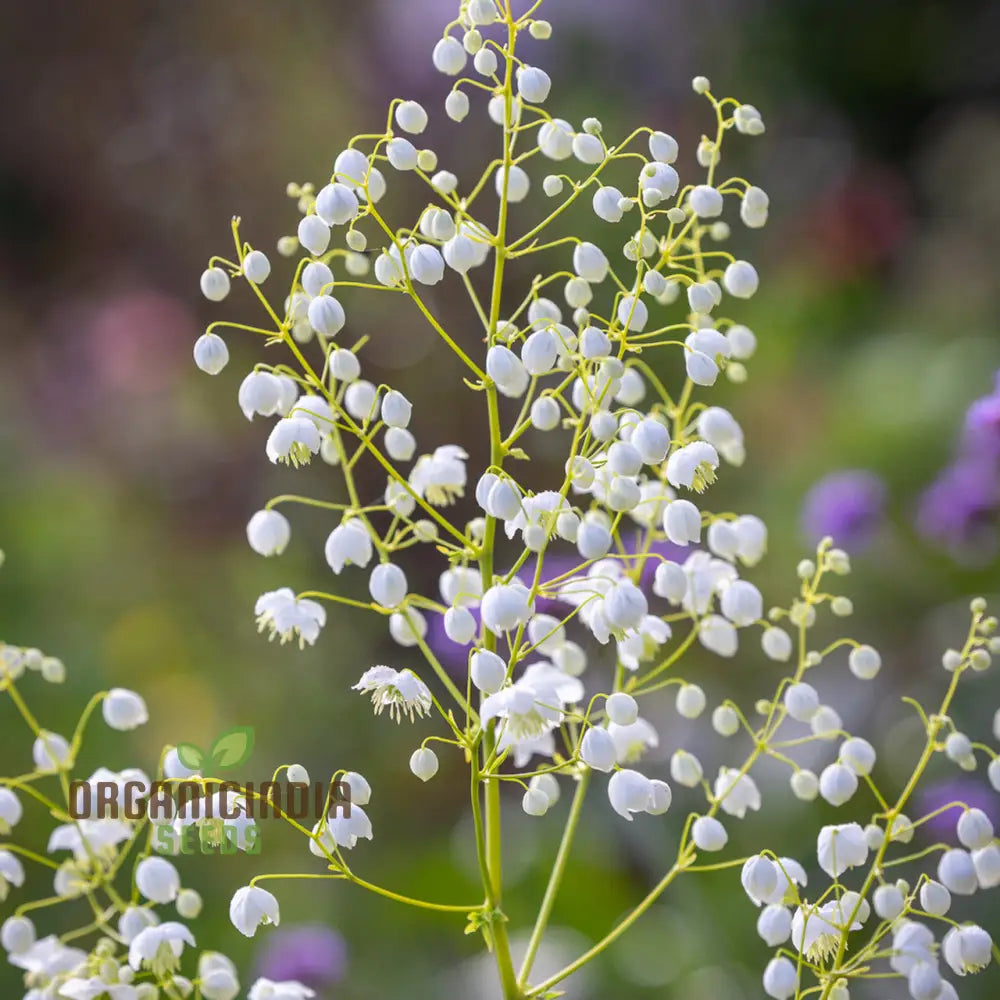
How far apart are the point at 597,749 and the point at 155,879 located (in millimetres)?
173

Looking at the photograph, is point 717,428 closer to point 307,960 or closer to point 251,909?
point 251,909

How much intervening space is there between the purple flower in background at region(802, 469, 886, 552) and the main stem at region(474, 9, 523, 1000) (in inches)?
25.0

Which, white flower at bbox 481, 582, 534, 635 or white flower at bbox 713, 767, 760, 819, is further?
white flower at bbox 713, 767, 760, 819

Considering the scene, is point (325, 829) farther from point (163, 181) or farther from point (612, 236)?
point (163, 181)

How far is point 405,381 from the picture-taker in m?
1.56

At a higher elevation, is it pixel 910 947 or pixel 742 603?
pixel 742 603

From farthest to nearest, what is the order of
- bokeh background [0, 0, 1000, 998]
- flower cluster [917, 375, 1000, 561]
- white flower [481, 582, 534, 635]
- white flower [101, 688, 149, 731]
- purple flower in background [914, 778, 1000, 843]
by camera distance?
bokeh background [0, 0, 1000, 998] → flower cluster [917, 375, 1000, 561] → purple flower in background [914, 778, 1000, 843] → white flower [101, 688, 149, 731] → white flower [481, 582, 534, 635]

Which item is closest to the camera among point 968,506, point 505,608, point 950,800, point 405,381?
point 505,608

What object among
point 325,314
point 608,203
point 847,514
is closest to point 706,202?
point 608,203

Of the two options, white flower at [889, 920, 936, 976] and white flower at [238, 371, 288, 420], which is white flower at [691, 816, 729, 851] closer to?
white flower at [889, 920, 936, 976]

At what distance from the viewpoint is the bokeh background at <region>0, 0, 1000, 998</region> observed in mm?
1008

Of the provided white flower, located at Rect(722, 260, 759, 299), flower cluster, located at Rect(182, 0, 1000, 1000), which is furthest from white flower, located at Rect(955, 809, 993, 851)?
white flower, located at Rect(722, 260, 759, 299)

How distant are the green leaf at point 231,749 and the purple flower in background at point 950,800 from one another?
0.48 metres

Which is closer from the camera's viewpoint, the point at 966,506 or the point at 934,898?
the point at 934,898
